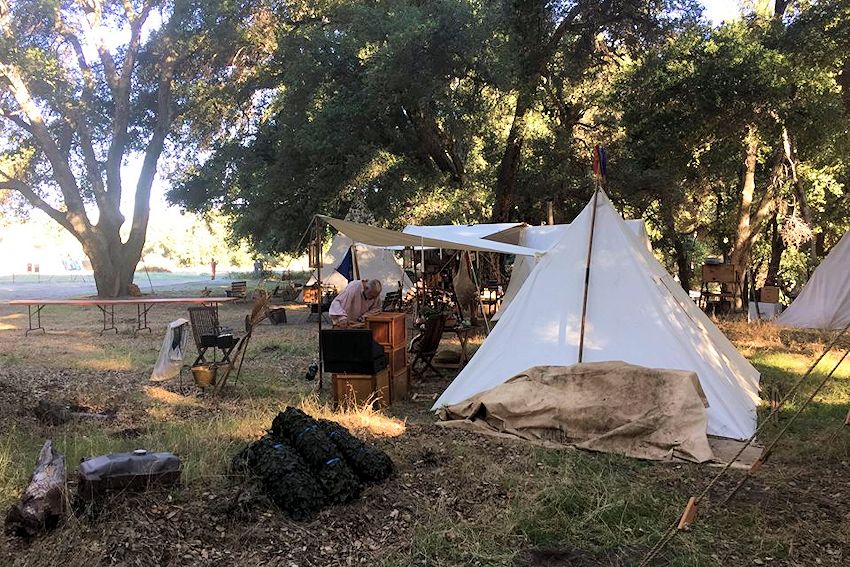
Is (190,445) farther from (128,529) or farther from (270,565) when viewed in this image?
(270,565)

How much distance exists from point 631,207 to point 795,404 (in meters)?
12.7

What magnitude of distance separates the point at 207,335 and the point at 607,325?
4.22m

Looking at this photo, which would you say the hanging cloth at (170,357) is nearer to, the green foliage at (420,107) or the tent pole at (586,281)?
the tent pole at (586,281)

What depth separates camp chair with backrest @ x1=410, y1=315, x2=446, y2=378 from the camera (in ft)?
23.3

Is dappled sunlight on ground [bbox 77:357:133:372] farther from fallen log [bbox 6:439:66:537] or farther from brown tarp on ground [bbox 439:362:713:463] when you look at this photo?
fallen log [bbox 6:439:66:537]

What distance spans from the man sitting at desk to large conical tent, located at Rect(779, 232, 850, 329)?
8585 mm

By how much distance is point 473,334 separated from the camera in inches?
424

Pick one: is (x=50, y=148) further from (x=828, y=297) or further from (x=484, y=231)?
(x=828, y=297)

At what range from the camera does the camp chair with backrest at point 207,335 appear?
6.77 m

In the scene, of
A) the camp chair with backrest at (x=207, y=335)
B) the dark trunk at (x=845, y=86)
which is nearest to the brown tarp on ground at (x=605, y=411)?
the camp chair with backrest at (x=207, y=335)

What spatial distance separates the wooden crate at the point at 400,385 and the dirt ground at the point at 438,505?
57cm

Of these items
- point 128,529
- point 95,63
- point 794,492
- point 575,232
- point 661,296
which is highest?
point 95,63

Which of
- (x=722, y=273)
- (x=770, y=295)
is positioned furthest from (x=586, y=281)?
(x=770, y=295)

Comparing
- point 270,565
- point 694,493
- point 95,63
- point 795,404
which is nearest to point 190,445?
point 270,565
